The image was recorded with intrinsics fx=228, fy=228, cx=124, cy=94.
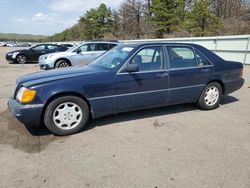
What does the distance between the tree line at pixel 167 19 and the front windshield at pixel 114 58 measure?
25002mm

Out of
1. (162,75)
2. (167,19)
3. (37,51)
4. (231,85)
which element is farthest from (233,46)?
(167,19)

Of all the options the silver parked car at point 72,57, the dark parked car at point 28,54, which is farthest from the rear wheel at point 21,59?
the silver parked car at point 72,57

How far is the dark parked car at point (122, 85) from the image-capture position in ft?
12.3

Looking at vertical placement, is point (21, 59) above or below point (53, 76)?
below

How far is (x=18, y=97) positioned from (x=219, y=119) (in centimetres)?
384

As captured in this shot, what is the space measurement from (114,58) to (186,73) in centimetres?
154

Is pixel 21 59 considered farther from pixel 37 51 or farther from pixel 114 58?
pixel 114 58

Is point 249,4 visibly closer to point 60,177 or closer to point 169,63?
point 169,63

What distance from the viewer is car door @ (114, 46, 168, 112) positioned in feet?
13.7

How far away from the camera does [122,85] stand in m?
4.15

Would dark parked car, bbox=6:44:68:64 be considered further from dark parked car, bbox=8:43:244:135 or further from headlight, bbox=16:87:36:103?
headlight, bbox=16:87:36:103

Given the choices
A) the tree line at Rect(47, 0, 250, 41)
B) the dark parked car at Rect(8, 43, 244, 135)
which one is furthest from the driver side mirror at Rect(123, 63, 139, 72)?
the tree line at Rect(47, 0, 250, 41)

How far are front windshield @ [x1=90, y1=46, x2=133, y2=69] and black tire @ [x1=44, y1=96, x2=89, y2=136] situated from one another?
35.8 inches

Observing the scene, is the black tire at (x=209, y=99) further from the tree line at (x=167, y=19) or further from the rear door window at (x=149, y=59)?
the tree line at (x=167, y=19)
